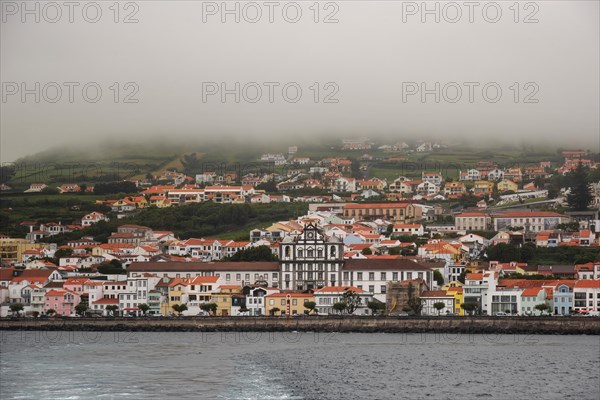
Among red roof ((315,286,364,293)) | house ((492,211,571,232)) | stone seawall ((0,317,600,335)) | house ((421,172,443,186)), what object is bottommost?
stone seawall ((0,317,600,335))

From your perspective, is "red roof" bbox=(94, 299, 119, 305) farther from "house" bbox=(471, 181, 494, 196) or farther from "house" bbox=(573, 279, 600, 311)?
"house" bbox=(471, 181, 494, 196)

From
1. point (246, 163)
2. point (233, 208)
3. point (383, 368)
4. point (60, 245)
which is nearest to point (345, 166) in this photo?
point (246, 163)

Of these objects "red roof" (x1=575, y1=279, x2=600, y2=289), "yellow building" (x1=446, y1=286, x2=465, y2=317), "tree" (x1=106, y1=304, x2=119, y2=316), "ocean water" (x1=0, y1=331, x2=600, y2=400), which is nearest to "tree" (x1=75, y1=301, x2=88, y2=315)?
"tree" (x1=106, y1=304, x2=119, y2=316)

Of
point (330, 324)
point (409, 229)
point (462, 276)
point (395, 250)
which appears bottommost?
point (330, 324)

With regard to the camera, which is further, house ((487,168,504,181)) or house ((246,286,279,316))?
house ((487,168,504,181))

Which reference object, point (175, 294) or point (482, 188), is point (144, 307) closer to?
point (175, 294)

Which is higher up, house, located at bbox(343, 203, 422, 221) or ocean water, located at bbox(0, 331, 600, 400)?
house, located at bbox(343, 203, 422, 221)

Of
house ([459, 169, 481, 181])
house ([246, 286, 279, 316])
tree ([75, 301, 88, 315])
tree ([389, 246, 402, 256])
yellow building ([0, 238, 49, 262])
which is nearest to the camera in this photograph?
house ([246, 286, 279, 316])

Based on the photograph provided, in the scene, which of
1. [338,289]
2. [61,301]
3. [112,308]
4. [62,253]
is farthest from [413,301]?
[62,253]
